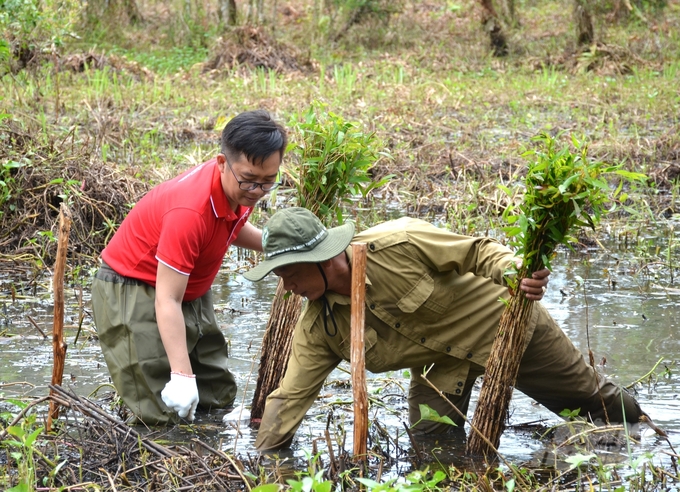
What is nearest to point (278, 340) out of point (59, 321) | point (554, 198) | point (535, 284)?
point (59, 321)

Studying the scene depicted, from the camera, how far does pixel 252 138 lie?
3.44 metres

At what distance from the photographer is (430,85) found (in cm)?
1248

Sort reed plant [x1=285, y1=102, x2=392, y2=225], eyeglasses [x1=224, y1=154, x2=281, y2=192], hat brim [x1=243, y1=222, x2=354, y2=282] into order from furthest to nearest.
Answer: reed plant [x1=285, y1=102, x2=392, y2=225] < eyeglasses [x1=224, y1=154, x2=281, y2=192] < hat brim [x1=243, y1=222, x2=354, y2=282]

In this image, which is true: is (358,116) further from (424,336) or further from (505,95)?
(424,336)

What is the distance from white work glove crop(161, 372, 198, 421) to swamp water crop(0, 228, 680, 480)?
229mm

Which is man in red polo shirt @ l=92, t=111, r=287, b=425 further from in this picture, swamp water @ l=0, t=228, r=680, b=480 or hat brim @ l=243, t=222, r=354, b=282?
hat brim @ l=243, t=222, r=354, b=282

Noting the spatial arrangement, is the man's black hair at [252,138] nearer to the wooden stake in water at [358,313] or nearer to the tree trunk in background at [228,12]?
the wooden stake in water at [358,313]

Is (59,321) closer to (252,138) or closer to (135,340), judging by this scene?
(135,340)

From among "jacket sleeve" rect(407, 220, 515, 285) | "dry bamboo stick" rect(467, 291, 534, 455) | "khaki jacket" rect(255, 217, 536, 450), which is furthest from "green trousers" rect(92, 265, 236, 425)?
"dry bamboo stick" rect(467, 291, 534, 455)

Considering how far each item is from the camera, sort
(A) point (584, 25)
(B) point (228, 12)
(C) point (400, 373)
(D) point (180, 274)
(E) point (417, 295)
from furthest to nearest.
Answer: (B) point (228, 12) → (A) point (584, 25) → (C) point (400, 373) → (D) point (180, 274) → (E) point (417, 295)

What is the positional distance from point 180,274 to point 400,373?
1675 millimetres

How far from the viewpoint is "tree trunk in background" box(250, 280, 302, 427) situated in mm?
4047

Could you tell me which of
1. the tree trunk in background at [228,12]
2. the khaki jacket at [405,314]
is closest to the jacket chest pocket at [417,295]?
the khaki jacket at [405,314]

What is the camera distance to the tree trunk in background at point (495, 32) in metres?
16.1
